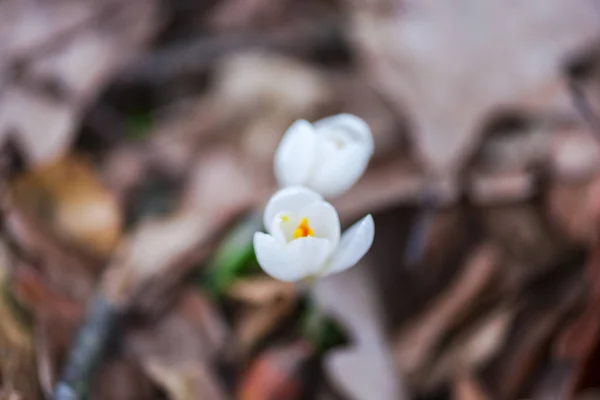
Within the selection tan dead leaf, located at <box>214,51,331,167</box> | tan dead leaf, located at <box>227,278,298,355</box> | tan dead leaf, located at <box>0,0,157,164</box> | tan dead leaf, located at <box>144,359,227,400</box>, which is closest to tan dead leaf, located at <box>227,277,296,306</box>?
tan dead leaf, located at <box>227,278,298,355</box>

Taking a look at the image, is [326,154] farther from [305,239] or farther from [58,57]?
[58,57]

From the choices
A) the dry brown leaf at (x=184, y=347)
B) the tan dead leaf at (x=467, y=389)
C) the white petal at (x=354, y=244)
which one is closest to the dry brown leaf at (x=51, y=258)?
the dry brown leaf at (x=184, y=347)

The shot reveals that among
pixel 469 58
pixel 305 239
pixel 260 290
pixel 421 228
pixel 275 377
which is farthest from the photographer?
pixel 469 58

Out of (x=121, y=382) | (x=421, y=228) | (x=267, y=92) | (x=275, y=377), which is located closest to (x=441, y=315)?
(x=421, y=228)

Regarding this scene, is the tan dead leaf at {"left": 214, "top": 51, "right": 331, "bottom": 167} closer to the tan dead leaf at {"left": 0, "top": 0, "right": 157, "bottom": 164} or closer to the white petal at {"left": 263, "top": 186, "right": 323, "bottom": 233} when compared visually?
the tan dead leaf at {"left": 0, "top": 0, "right": 157, "bottom": 164}

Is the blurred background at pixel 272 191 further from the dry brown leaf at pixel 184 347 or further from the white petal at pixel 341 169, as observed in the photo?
the white petal at pixel 341 169

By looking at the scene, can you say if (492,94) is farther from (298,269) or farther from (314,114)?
(298,269)

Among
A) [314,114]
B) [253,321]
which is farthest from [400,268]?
[314,114]
